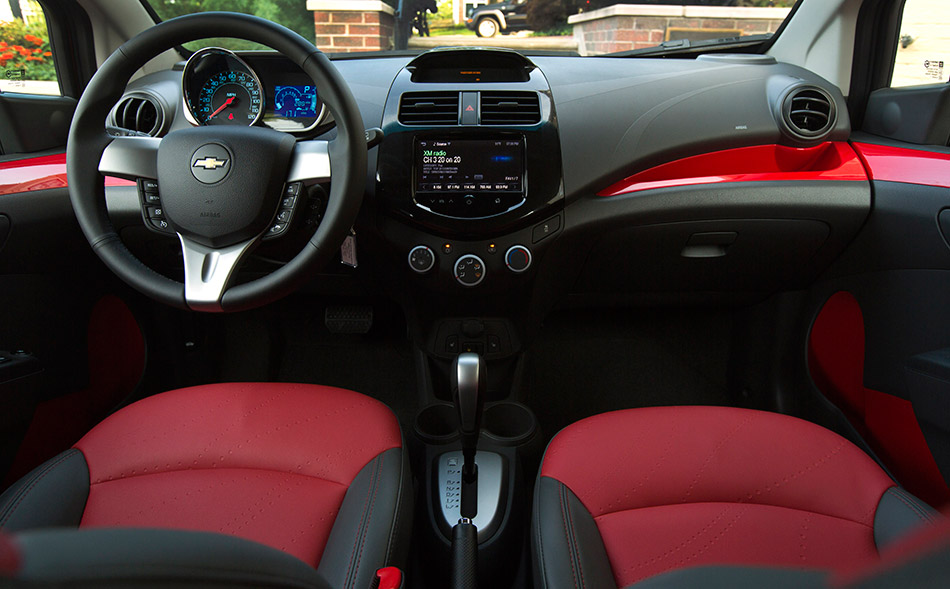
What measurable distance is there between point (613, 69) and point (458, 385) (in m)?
0.91

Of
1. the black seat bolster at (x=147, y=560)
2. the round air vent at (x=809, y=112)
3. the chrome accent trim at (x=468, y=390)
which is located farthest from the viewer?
the round air vent at (x=809, y=112)

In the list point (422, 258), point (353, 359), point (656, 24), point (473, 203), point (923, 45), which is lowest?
point (353, 359)

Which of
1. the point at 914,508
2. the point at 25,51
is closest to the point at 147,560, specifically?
the point at 914,508

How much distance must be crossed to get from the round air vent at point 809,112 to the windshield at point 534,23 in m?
0.38

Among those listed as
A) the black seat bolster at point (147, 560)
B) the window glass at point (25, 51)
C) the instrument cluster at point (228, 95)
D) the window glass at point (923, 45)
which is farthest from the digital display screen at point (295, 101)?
the window glass at point (923, 45)

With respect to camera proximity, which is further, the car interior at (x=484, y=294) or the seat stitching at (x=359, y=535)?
the car interior at (x=484, y=294)

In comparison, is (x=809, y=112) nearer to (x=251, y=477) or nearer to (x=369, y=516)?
(x=369, y=516)

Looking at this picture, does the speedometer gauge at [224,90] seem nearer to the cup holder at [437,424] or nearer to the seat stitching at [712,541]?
the cup holder at [437,424]

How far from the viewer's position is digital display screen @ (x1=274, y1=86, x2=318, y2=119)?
1.50 m

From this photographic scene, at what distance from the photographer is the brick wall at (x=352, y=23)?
1.97 m

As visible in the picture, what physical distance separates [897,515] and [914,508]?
0.03 metres

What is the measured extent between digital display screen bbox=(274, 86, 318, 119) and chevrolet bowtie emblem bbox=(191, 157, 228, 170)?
43 cm

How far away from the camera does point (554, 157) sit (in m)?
1.44

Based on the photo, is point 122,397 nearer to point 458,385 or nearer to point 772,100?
point 458,385
